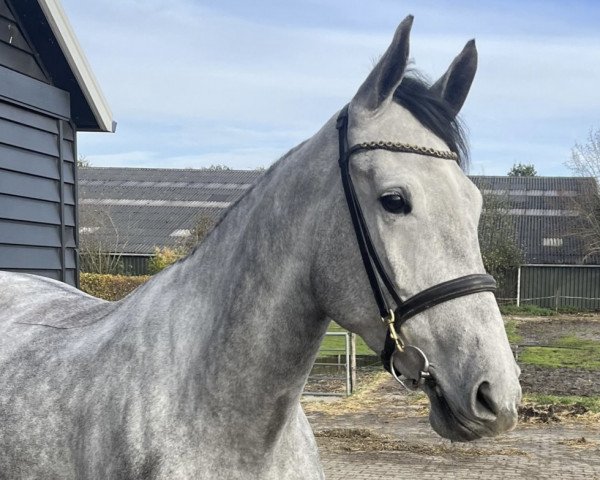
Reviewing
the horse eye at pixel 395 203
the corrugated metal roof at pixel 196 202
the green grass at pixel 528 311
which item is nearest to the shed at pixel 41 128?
the horse eye at pixel 395 203

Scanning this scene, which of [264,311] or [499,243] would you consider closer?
[264,311]

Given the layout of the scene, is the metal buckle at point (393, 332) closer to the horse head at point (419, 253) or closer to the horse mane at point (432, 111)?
the horse head at point (419, 253)

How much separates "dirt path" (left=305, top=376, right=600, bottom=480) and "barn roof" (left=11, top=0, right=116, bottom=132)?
452 centimetres

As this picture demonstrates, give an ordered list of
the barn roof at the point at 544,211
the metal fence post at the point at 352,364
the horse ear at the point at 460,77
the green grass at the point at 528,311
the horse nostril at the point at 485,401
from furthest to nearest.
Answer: the barn roof at the point at 544,211
the green grass at the point at 528,311
the metal fence post at the point at 352,364
the horse ear at the point at 460,77
the horse nostril at the point at 485,401

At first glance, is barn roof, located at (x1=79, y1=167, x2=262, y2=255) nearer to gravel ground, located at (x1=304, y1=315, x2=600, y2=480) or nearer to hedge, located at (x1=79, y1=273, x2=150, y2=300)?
hedge, located at (x1=79, y1=273, x2=150, y2=300)

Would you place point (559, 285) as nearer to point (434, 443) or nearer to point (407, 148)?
point (434, 443)

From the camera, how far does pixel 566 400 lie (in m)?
11.9

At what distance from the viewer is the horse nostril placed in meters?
1.79

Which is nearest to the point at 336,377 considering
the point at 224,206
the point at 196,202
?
the point at 224,206

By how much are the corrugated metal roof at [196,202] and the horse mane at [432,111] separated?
3256cm

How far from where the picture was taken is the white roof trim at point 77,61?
6.92 metres

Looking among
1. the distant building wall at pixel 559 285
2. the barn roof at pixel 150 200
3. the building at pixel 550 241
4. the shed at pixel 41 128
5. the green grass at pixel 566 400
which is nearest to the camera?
the shed at pixel 41 128

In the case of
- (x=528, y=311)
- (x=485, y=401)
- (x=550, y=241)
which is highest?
(x=485, y=401)

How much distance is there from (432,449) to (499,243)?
91.0 ft
